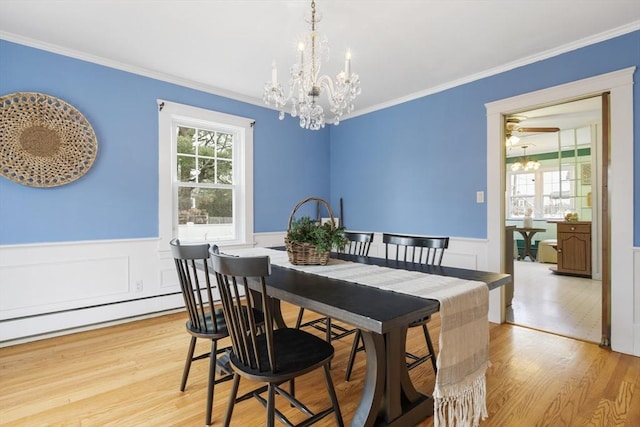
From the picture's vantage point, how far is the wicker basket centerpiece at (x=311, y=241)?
204 centimetres

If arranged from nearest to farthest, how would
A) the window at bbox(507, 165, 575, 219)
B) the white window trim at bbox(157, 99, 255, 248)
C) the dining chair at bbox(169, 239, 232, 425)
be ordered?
the dining chair at bbox(169, 239, 232, 425), the white window trim at bbox(157, 99, 255, 248), the window at bbox(507, 165, 575, 219)

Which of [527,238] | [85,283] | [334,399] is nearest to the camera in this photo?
[334,399]

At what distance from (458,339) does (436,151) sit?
2.80m

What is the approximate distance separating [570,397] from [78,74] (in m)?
4.57

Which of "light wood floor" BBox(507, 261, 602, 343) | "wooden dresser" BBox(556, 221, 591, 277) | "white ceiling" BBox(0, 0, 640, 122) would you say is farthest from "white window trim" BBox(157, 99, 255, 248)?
"wooden dresser" BBox(556, 221, 591, 277)

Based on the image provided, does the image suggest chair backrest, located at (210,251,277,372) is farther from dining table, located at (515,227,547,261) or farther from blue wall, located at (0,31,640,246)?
dining table, located at (515,227,547,261)

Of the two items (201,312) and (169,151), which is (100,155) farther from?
(201,312)

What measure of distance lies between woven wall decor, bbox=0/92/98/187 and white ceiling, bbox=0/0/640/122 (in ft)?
1.75

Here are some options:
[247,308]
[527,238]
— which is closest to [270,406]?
[247,308]

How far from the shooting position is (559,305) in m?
3.79

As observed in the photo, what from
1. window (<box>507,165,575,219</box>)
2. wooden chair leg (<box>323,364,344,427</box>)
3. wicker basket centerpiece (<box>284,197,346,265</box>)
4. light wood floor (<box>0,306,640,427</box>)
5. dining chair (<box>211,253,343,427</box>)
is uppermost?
window (<box>507,165,575,219</box>)

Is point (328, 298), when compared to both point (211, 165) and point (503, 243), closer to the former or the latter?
point (503, 243)

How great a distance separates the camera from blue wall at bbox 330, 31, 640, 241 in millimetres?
2770

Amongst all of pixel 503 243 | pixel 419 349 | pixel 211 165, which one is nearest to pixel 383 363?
pixel 419 349
